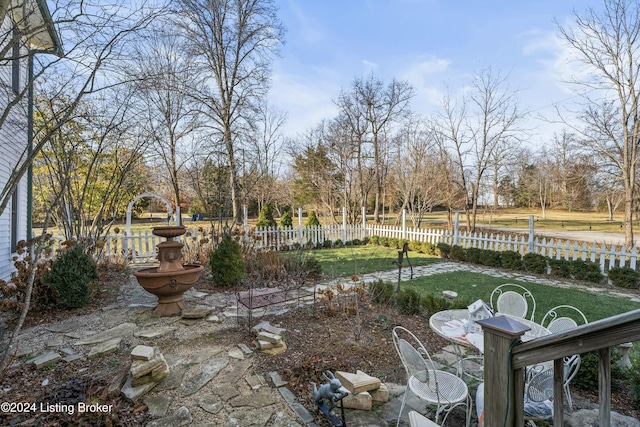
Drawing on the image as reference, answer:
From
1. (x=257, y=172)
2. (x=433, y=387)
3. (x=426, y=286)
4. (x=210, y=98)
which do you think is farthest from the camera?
(x=257, y=172)

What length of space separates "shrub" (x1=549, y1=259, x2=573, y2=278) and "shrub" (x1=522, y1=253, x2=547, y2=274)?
0.49 ft

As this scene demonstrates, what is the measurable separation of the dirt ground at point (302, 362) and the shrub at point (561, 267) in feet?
15.7

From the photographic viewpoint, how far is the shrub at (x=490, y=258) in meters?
7.95

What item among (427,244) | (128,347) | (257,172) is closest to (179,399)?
(128,347)

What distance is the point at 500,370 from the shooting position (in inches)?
49.6

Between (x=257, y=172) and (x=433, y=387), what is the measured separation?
12.9 meters

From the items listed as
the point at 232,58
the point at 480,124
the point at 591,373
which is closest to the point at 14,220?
the point at 232,58

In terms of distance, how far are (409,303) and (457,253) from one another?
17.2 feet

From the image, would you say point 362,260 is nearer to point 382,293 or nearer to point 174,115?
point 382,293

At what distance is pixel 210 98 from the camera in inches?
437

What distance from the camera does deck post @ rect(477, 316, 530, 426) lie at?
123 cm

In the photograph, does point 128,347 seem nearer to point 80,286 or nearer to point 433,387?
point 80,286

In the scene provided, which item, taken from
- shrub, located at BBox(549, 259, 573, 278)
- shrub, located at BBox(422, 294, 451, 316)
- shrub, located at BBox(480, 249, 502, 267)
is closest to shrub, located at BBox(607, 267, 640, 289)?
shrub, located at BBox(549, 259, 573, 278)

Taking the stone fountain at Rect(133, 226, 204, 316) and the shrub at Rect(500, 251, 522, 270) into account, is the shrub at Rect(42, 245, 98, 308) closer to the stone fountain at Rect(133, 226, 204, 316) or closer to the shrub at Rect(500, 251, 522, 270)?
the stone fountain at Rect(133, 226, 204, 316)
